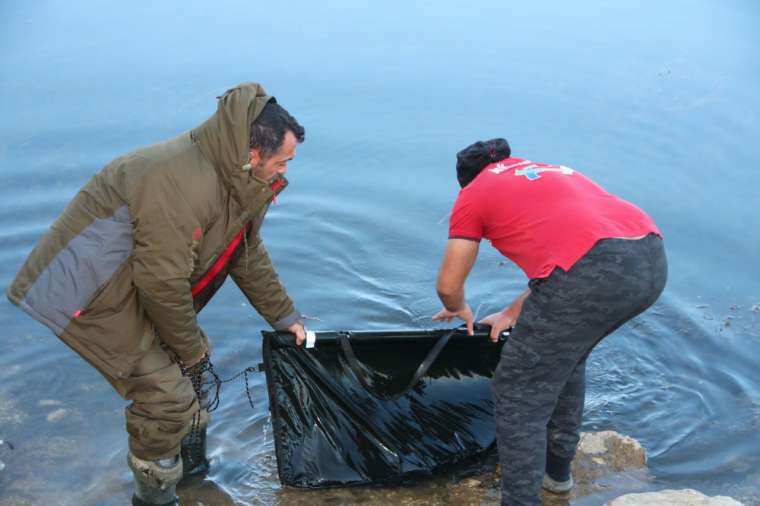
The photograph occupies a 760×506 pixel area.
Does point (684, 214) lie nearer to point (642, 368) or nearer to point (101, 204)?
point (642, 368)

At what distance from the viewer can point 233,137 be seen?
10.0ft

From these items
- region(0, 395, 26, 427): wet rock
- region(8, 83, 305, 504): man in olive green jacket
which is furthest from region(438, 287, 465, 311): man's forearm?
region(0, 395, 26, 427): wet rock

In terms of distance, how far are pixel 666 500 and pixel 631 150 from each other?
17.2ft

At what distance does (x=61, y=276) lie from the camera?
3.08 meters

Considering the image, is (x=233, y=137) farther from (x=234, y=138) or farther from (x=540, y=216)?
(x=540, y=216)

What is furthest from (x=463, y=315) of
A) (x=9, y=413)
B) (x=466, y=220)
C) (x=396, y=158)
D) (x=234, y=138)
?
(x=396, y=158)

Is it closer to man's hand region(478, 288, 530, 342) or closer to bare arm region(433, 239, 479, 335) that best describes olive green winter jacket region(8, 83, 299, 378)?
bare arm region(433, 239, 479, 335)

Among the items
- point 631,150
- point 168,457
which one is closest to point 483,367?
point 168,457

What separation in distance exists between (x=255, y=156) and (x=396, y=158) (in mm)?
4870

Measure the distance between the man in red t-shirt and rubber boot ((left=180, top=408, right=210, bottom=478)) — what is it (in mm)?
1330

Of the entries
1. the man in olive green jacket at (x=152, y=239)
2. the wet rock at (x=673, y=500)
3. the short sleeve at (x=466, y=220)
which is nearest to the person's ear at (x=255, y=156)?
the man in olive green jacket at (x=152, y=239)

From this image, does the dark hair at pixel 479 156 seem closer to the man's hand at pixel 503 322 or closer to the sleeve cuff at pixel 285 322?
the man's hand at pixel 503 322

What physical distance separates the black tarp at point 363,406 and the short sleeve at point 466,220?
0.68 metres

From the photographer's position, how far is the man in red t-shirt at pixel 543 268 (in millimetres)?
3131
